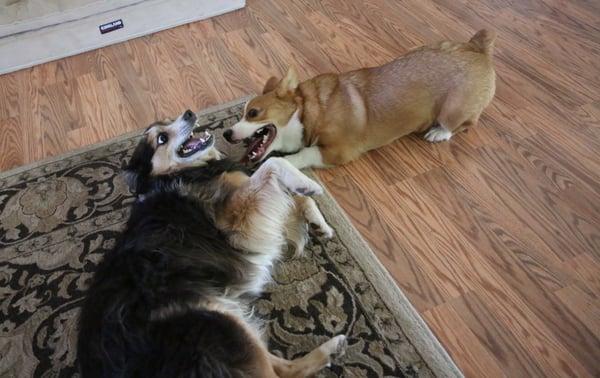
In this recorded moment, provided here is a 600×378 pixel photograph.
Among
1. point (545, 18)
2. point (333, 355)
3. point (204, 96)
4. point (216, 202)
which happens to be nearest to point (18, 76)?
point (204, 96)

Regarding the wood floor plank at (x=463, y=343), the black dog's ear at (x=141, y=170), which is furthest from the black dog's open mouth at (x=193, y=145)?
the wood floor plank at (x=463, y=343)

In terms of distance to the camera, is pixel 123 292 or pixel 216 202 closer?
pixel 123 292

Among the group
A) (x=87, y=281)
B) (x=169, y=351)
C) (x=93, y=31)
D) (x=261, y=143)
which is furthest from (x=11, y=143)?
(x=169, y=351)

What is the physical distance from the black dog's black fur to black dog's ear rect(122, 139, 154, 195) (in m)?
0.08

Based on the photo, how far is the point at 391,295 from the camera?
4.76 ft

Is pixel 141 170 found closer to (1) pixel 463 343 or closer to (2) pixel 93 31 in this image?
(1) pixel 463 343

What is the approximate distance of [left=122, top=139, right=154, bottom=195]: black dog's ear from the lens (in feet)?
4.78

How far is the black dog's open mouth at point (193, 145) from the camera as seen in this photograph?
155cm

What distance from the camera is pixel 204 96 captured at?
89.4 inches

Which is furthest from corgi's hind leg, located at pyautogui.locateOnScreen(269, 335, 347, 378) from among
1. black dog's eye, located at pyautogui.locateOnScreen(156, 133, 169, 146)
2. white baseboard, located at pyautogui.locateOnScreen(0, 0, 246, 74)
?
white baseboard, located at pyautogui.locateOnScreen(0, 0, 246, 74)

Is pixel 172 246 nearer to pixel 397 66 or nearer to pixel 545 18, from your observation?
pixel 397 66

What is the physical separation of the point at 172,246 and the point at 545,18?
2600mm

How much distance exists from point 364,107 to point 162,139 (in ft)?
2.75

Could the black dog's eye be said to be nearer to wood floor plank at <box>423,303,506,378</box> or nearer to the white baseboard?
wood floor plank at <box>423,303,506,378</box>
